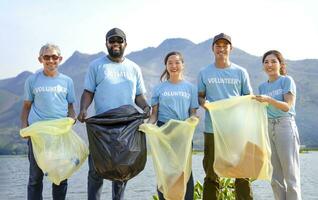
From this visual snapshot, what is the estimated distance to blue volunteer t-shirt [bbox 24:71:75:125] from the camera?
4.90 m

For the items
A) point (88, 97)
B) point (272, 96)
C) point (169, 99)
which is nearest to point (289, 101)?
point (272, 96)

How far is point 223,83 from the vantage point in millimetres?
5090

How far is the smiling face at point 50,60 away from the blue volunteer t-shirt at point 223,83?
1.68 m

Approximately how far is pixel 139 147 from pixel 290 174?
1.92 metres

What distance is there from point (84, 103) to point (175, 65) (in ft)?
3.75

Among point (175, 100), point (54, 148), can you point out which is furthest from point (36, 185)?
point (175, 100)

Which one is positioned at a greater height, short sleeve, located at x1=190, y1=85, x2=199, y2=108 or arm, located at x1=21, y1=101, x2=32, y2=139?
short sleeve, located at x1=190, y1=85, x2=199, y2=108

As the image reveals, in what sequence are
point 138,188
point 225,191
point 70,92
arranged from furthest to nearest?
point 138,188, point 225,191, point 70,92

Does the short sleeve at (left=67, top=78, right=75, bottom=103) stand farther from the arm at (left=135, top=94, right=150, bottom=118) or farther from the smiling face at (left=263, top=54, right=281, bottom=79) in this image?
the smiling face at (left=263, top=54, right=281, bottom=79)

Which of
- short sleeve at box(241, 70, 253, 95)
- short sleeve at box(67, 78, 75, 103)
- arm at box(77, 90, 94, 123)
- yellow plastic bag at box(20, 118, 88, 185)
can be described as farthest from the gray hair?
short sleeve at box(241, 70, 253, 95)

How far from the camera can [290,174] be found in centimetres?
524

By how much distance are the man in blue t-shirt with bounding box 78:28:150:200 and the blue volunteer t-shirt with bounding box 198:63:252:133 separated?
2.52 feet

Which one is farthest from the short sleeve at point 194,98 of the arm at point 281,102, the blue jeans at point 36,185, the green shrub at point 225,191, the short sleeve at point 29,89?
the green shrub at point 225,191

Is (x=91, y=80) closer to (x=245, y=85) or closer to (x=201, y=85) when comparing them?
(x=201, y=85)
